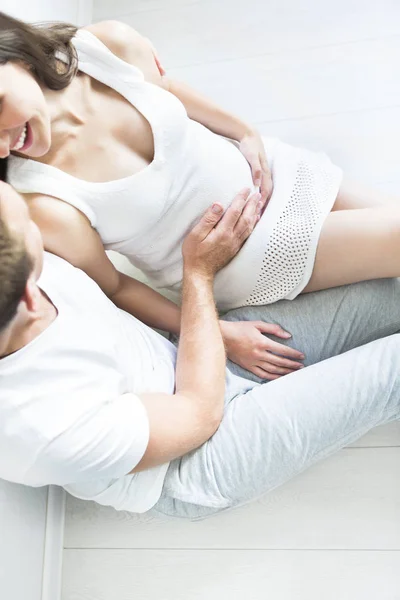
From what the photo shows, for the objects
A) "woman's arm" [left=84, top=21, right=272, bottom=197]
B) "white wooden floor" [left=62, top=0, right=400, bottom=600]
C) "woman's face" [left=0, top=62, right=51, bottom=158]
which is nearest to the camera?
"woman's face" [left=0, top=62, right=51, bottom=158]

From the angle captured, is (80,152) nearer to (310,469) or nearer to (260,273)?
(260,273)

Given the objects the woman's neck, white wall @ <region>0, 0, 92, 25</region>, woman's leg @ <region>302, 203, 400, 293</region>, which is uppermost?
white wall @ <region>0, 0, 92, 25</region>

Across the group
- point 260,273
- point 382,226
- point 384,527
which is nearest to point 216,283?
point 260,273

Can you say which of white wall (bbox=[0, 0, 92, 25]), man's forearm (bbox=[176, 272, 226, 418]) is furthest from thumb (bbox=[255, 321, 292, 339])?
white wall (bbox=[0, 0, 92, 25])

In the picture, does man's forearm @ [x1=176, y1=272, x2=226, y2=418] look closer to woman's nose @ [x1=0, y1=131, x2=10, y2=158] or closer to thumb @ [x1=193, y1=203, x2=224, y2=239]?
thumb @ [x1=193, y1=203, x2=224, y2=239]

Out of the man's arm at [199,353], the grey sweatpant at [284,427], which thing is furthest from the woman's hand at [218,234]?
the grey sweatpant at [284,427]

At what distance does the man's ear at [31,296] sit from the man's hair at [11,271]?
0.01m

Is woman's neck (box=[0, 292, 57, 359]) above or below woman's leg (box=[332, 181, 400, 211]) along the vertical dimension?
below

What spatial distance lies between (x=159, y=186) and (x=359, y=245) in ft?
1.18

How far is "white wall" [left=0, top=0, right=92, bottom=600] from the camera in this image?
114cm

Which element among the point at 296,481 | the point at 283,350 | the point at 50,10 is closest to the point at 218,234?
the point at 283,350

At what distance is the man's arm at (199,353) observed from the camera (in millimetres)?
957

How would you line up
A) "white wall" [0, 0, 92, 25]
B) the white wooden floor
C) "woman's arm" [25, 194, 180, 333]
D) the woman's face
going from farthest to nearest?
1. "white wall" [0, 0, 92, 25]
2. the white wooden floor
3. "woman's arm" [25, 194, 180, 333]
4. the woman's face

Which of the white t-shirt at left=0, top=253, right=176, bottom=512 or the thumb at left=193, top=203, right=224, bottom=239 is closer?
the white t-shirt at left=0, top=253, right=176, bottom=512
